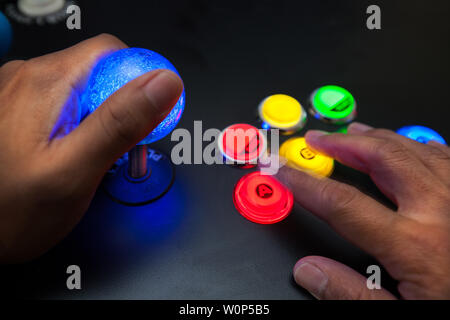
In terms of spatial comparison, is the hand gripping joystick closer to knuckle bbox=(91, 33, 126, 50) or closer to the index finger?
knuckle bbox=(91, 33, 126, 50)

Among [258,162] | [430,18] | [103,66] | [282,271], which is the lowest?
[282,271]

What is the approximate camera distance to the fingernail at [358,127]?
32.9 inches

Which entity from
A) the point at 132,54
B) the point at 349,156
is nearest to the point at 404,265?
the point at 349,156

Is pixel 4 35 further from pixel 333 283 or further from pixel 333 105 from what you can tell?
pixel 333 283

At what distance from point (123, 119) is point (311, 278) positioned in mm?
419

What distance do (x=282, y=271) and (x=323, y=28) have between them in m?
0.70

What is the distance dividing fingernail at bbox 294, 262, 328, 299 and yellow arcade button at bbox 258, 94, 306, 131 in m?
0.32

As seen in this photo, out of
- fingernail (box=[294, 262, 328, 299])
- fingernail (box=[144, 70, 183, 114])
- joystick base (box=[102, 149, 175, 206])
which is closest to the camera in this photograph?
fingernail (box=[144, 70, 183, 114])

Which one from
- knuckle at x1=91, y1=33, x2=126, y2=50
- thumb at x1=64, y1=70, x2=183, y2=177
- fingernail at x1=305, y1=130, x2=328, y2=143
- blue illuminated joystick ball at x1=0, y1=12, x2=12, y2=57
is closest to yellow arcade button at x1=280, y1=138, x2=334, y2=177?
fingernail at x1=305, y1=130, x2=328, y2=143

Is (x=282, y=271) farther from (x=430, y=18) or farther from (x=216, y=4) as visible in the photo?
(x=430, y=18)

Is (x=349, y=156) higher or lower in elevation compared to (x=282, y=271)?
higher

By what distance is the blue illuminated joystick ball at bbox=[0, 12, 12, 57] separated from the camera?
0.85 meters

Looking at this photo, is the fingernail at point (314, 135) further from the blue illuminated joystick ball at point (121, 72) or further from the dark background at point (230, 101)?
the blue illuminated joystick ball at point (121, 72)

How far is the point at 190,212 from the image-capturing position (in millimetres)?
719
